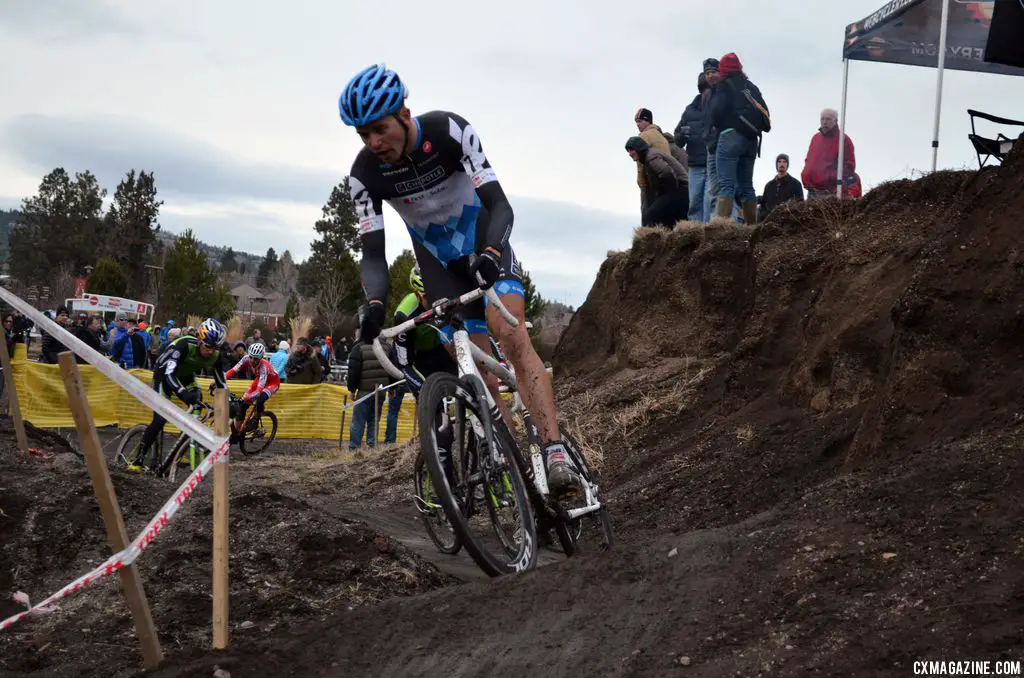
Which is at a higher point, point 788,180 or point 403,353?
point 788,180

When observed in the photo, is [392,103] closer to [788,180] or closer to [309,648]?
[309,648]

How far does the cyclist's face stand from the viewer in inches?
213

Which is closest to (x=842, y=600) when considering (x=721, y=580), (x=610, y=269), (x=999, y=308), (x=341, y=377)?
(x=721, y=580)

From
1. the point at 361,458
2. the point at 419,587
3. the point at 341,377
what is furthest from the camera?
the point at 341,377

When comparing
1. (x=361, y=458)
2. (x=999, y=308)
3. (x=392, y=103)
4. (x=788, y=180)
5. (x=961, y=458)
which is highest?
(x=788, y=180)

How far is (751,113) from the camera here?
1117 centimetres

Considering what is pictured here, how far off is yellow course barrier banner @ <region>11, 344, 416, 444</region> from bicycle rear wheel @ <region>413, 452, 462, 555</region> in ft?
35.1

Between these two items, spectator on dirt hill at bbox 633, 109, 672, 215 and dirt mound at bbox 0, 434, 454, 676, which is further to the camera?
spectator on dirt hill at bbox 633, 109, 672, 215

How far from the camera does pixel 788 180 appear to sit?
43.0 feet

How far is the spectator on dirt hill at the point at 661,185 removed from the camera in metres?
12.2

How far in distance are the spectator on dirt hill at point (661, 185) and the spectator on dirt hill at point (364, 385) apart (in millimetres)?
4495

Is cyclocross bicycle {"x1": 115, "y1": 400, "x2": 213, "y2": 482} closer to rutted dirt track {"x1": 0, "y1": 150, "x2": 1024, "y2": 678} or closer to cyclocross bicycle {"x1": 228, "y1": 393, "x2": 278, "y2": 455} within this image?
cyclocross bicycle {"x1": 228, "y1": 393, "x2": 278, "y2": 455}

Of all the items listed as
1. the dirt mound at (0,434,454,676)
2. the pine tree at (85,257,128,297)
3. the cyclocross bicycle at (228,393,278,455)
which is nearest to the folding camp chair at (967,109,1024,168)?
the dirt mound at (0,434,454,676)

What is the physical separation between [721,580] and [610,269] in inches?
443
